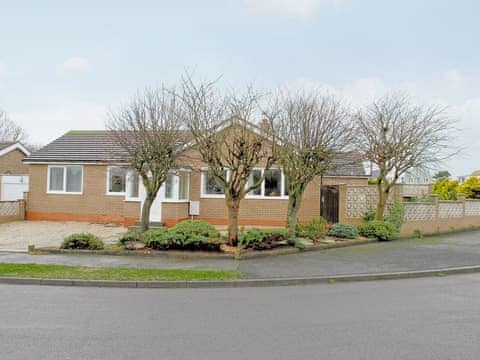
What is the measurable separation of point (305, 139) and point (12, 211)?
15.6 meters

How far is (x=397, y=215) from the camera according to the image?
1741cm

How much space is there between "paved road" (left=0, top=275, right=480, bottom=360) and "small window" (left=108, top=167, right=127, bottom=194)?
12.5 m

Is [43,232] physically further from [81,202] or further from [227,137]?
[227,137]

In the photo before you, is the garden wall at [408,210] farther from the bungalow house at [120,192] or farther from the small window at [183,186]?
the small window at [183,186]

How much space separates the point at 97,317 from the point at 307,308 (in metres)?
3.48

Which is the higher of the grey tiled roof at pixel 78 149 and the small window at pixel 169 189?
the grey tiled roof at pixel 78 149

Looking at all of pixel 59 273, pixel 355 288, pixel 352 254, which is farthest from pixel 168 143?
pixel 355 288

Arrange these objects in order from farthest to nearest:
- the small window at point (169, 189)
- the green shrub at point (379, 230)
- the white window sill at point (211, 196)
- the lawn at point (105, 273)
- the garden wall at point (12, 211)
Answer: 1. the garden wall at point (12, 211)
2. the white window sill at point (211, 196)
3. the small window at point (169, 189)
4. the green shrub at point (379, 230)
5. the lawn at point (105, 273)

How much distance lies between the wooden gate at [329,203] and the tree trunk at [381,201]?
1991 millimetres

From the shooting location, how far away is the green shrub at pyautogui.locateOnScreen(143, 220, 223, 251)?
1261cm

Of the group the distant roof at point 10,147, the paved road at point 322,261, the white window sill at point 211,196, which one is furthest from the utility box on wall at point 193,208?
the distant roof at point 10,147

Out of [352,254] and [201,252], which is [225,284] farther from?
[352,254]

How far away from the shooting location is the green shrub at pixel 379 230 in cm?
1616

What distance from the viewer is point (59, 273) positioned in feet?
32.0
